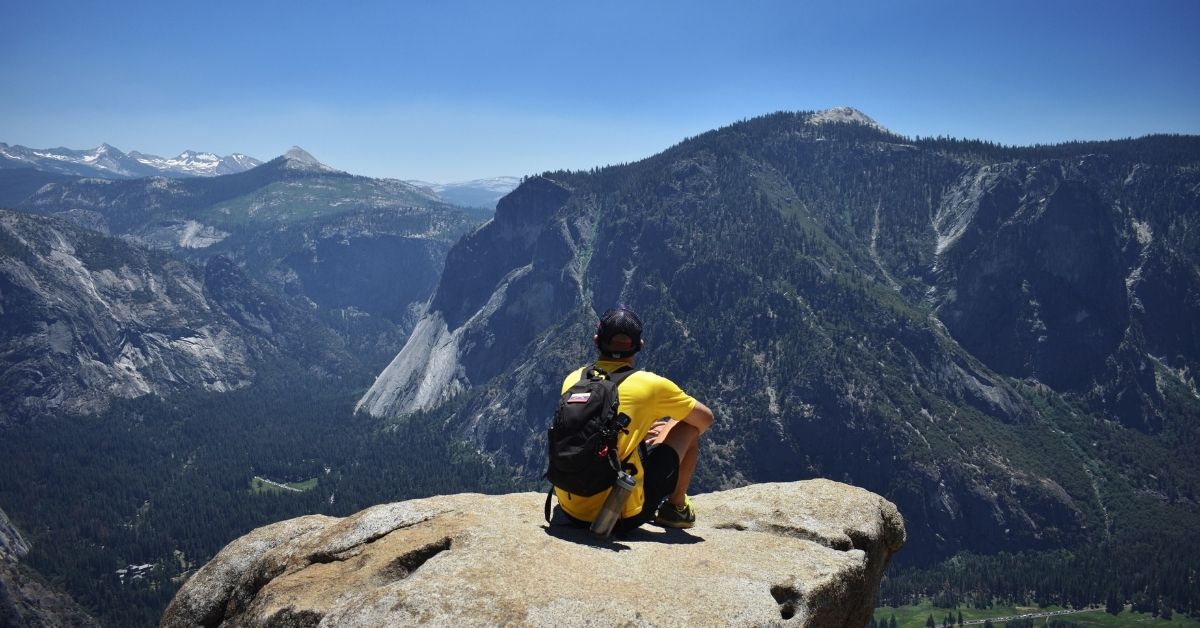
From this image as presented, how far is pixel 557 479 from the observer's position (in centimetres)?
1305

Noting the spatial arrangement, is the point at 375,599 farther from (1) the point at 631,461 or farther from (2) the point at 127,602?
(2) the point at 127,602

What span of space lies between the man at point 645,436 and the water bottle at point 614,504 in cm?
28

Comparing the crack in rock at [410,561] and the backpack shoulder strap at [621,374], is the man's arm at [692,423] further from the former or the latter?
the crack in rock at [410,561]

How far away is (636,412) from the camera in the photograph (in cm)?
1325

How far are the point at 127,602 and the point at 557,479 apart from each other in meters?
194

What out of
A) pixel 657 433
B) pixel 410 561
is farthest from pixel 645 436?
pixel 410 561

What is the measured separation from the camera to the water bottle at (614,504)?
1295 cm

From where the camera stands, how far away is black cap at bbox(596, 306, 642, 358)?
46.0 feet

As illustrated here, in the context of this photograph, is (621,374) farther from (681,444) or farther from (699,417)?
(681,444)

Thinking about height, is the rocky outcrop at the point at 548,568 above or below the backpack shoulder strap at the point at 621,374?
below

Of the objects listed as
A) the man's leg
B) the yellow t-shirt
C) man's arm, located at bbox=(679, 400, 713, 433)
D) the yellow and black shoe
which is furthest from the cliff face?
man's arm, located at bbox=(679, 400, 713, 433)

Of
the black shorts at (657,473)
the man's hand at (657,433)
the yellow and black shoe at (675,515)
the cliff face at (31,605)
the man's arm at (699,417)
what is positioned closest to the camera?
the man's arm at (699,417)

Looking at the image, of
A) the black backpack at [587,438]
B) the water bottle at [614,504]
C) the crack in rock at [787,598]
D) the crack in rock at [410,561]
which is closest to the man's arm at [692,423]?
the water bottle at [614,504]

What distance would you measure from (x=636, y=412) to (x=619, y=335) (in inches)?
67.2
